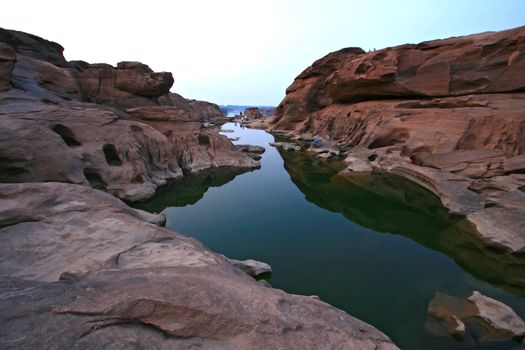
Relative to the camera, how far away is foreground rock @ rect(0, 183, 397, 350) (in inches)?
92.6

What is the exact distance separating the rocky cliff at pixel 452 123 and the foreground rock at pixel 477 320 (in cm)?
322

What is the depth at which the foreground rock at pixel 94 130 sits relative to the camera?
8.95 meters

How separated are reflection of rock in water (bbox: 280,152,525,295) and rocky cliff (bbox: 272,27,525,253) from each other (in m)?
0.38

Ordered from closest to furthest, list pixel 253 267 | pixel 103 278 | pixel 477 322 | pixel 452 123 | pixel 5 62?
pixel 103 278 → pixel 477 322 → pixel 253 267 → pixel 5 62 → pixel 452 123

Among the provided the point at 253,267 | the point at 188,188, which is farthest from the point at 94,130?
the point at 253,267

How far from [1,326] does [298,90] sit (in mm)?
36060

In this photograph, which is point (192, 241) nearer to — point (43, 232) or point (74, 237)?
point (74, 237)

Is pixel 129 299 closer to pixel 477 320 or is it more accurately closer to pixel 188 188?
pixel 477 320

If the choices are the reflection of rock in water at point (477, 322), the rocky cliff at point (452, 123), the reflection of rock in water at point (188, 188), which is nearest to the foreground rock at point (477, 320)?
the reflection of rock in water at point (477, 322)

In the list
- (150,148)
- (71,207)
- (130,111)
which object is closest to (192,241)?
(71,207)

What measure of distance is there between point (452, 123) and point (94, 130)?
16.0 m

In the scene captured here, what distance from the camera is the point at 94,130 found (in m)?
11.6

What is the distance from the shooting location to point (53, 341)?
212cm

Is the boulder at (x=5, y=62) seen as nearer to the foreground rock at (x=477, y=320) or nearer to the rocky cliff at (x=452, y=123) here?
the foreground rock at (x=477, y=320)
